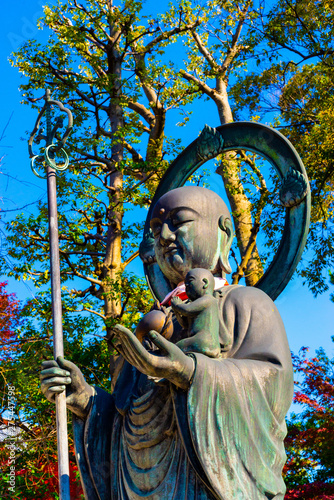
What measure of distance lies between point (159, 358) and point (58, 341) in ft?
2.21

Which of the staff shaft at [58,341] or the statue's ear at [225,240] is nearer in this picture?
the staff shaft at [58,341]

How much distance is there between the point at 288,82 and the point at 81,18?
433cm

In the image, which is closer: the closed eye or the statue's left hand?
the statue's left hand

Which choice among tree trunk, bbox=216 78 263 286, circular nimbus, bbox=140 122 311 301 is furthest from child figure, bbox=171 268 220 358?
tree trunk, bbox=216 78 263 286

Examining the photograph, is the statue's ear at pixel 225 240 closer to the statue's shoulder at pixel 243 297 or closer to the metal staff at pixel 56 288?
the statue's shoulder at pixel 243 297

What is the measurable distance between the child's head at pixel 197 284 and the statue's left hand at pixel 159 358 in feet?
1.35

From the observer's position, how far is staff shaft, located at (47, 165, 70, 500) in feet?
11.4

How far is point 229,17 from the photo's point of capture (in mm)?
14852

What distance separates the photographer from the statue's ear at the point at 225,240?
427 cm

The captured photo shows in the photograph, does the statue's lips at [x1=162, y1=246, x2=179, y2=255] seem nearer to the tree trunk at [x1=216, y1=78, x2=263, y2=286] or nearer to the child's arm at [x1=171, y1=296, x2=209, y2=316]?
the child's arm at [x1=171, y1=296, x2=209, y2=316]

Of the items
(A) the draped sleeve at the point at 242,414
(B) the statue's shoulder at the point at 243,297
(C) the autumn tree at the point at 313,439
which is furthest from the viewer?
(C) the autumn tree at the point at 313,439

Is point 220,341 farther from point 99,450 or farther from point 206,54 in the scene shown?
point 206,54

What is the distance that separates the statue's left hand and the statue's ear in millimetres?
1020

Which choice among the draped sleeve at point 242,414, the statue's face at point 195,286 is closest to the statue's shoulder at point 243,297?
the draped sleeve at point 242,414
